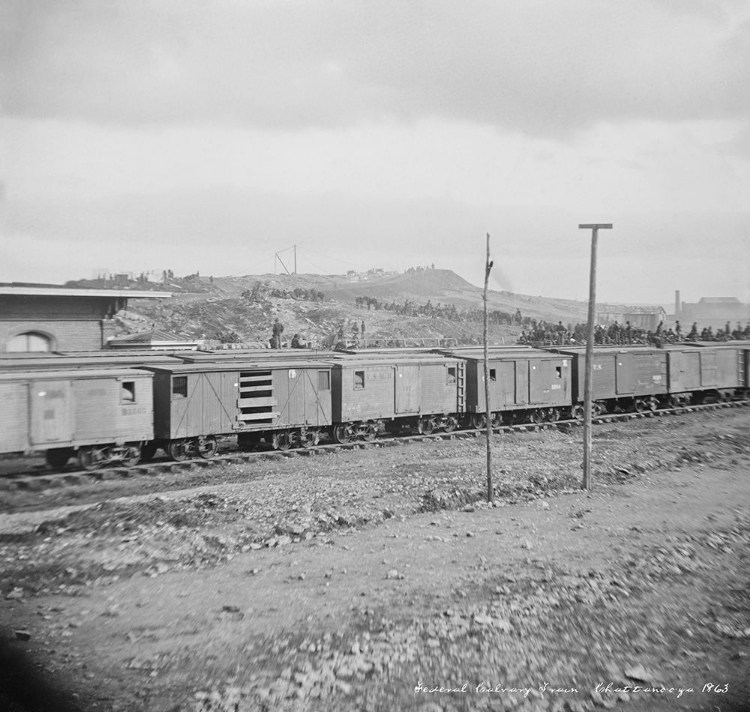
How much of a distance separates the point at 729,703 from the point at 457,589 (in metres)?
4.39

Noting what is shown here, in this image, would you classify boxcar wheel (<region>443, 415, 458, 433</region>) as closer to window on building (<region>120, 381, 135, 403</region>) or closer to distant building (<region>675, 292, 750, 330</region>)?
window on building (<region>120, 381, 135, 403</region>)

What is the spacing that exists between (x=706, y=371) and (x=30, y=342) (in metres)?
36.4

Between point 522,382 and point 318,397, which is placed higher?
point 522,382

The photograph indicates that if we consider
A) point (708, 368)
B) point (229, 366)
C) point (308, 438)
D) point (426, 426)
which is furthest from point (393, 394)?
point (708, 368)

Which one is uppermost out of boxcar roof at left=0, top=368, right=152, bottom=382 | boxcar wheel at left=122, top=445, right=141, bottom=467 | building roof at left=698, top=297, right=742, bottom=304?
building roof at left=698, top=297, right=742, bottom=304

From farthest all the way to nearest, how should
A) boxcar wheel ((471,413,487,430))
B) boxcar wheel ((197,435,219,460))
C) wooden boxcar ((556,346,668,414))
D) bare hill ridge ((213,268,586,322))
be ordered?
bare hill ridge ((213,268,586,322)), wooden boxcar ((556,346,668,414)), boxcar wheel ((471,413,487,430)), boxcar wheel ((197,435,219,460))

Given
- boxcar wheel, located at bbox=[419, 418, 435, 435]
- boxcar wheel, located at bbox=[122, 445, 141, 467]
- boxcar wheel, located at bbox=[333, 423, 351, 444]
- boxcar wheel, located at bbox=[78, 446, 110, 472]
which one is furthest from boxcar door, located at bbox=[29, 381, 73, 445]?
boxcar wheel, located at bbox=[419, 418, 435, 435]

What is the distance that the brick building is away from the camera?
3005 cm

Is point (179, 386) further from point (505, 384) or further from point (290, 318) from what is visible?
point (290, 318)

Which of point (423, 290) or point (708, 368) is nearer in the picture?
point (708, 368)

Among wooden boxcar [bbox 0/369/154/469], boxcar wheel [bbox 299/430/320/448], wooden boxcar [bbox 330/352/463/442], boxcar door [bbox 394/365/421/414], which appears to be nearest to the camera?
wooden boxcar [bbox 0/369/154/469]

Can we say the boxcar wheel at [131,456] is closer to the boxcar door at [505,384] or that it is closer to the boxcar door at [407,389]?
the boxcar door at [407,389]

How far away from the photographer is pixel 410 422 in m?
30.4

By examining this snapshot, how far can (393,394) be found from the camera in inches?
1131
